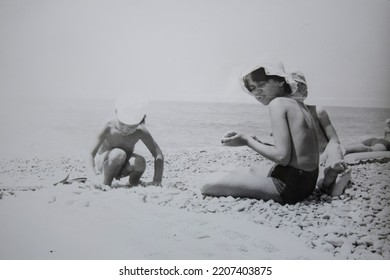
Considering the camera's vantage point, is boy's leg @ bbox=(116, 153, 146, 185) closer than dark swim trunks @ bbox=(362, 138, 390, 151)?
Yes

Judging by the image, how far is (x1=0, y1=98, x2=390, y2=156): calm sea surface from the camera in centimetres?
252

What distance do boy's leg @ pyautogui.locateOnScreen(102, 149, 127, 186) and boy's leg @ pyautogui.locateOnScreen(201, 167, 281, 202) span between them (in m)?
0.49

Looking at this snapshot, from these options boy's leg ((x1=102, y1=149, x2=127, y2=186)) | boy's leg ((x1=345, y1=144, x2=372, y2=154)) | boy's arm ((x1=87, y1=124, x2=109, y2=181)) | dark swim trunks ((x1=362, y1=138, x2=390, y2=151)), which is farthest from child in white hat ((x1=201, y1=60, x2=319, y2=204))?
boy's arm ((x1=87, y1=124, x2=109, y2=181))

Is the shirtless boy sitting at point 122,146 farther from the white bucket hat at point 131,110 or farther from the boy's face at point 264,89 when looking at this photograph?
the boy's face at point 264,89

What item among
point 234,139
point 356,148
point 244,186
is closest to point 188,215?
point 244,186

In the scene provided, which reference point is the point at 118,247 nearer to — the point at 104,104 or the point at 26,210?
the point at 26,210

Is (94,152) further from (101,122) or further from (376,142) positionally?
(376,142)

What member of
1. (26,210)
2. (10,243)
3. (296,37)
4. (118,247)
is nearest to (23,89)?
(26,210)

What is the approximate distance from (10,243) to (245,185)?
132 centimetres

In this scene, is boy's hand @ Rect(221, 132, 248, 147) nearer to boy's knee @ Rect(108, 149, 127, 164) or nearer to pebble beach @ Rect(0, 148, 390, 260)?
pebble beach @ Rect(0, 148, 390, 260)

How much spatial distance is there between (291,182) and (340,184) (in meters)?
0.29

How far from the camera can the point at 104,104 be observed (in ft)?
8.26

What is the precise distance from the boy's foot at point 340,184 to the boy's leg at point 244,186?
1.03 ft

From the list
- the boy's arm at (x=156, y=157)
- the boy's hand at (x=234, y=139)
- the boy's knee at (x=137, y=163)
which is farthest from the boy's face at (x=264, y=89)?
the boy's knee at (x=137, y=163)
